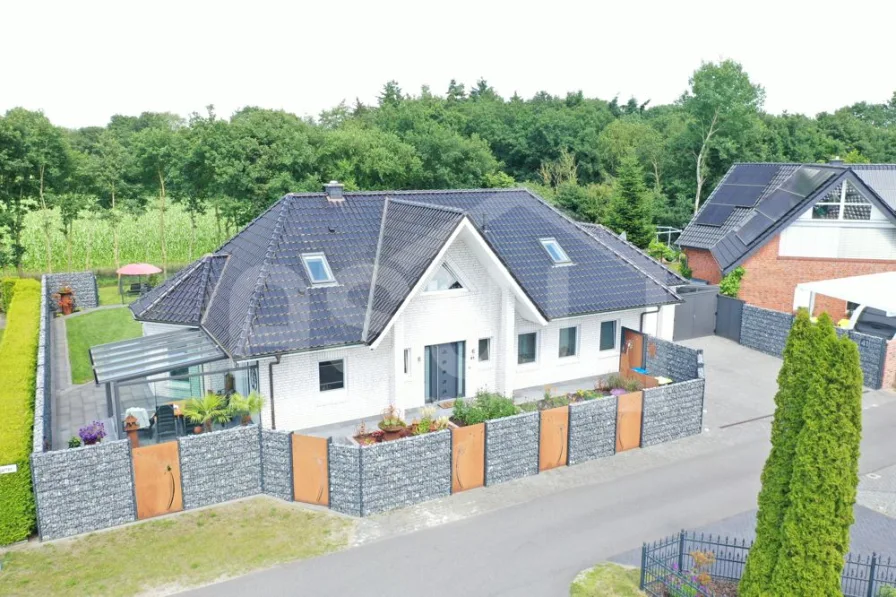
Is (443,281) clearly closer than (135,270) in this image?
Yes

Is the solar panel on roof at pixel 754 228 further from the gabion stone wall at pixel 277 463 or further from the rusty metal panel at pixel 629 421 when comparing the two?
the gabion stone wall at pixel 277 463

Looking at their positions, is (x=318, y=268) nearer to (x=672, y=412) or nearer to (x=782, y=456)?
(x=672, y=412)

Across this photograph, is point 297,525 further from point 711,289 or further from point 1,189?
point 1,189

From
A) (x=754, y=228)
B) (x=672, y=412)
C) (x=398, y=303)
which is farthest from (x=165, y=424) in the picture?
(x=754, y=228)

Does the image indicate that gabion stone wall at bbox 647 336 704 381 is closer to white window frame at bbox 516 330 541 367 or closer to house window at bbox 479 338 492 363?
white window frame at bbox 516 330 541 367

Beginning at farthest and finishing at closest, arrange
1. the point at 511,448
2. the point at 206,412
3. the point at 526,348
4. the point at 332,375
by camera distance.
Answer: the point at 526,348 < the point at 332,375 < the point at 206,412 < the point at 511,448

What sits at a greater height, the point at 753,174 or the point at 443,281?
the point at 753,174

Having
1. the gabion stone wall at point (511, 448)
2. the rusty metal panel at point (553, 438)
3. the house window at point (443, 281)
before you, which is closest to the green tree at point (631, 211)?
the house window at point (443, 281)
